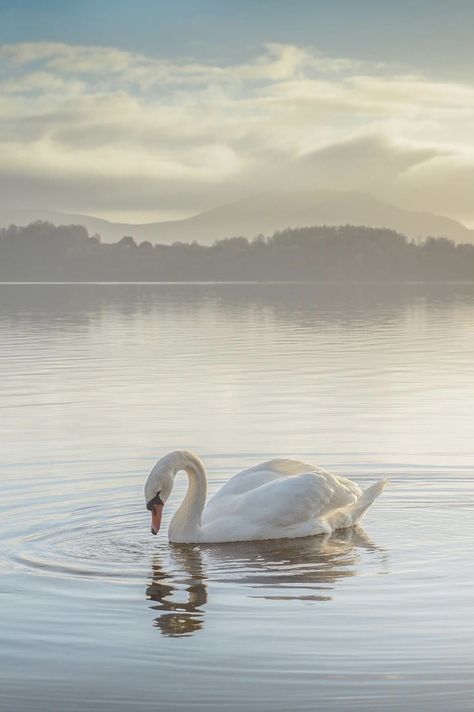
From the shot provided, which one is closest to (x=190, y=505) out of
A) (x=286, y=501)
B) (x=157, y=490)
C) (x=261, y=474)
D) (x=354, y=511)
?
(x=157, y=490)

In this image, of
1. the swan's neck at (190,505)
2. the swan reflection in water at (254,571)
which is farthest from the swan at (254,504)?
the swan reflection in water at (254,571)

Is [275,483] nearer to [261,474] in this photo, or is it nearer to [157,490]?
[261,474]

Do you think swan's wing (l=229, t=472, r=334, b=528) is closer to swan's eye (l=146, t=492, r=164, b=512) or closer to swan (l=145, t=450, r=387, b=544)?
swan (l=145, t=450, r=387, b=544)

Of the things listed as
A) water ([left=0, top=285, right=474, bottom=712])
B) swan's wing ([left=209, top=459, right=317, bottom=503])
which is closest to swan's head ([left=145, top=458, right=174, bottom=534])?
water ([left=0, top=285, right=474, bottom=712])

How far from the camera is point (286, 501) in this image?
533 inches

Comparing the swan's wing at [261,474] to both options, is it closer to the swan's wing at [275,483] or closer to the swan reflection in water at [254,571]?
the swan's wing at [275,483]

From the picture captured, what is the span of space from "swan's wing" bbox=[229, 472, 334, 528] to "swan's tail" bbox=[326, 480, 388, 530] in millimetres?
153

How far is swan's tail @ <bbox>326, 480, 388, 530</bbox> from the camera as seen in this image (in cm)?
1380

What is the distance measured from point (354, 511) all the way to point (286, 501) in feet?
2.77

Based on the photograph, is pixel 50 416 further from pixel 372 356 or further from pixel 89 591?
pixel 372 356

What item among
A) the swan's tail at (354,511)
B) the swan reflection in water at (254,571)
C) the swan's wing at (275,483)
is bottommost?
the swan reflection in water at (254,571)

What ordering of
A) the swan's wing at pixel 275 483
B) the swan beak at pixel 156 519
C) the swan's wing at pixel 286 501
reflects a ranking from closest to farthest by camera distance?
the swan beak at pixel 156 519
the swan's wing at pixel 286 501
the swan's wing at pixel 275 483

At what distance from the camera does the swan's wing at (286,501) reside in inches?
527

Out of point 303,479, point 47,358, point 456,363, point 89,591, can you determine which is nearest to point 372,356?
point 456,363
